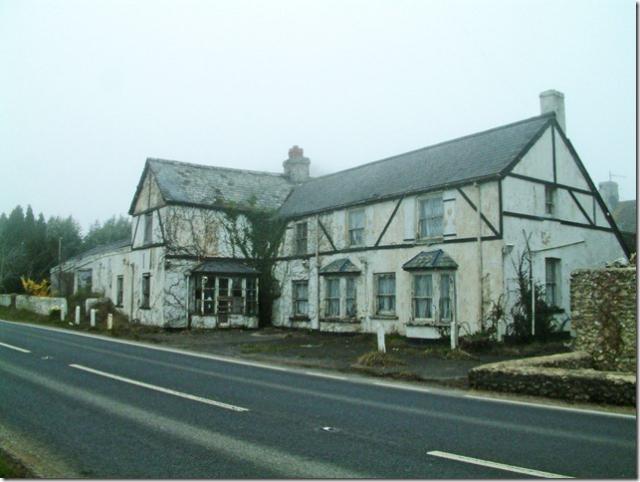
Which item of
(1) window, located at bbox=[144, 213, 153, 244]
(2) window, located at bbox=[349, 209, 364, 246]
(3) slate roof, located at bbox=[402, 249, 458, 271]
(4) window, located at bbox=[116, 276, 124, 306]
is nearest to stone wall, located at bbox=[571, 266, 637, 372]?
(3) slate roof, located at bbox=[402, 249, 458, 271]

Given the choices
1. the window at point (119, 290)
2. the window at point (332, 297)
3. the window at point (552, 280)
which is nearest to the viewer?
the window at point (552, 280)

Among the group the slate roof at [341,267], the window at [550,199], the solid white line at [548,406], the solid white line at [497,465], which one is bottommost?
the solid white line at [548,406]

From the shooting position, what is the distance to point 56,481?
542 cm

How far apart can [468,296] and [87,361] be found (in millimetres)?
11977

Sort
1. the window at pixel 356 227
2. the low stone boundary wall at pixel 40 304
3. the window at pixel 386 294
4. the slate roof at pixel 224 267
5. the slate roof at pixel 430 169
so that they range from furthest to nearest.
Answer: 1. the low stone boundary wall at pixel 40 304
2. the slate roof at pixel 224 267
3. the window at pixel 356 227
4. the window at pixel 386 294
5. the slate roof at pixel 430 169

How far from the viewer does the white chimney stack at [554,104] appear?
21.6m

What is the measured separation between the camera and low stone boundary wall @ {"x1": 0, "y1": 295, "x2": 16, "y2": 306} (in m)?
44.3

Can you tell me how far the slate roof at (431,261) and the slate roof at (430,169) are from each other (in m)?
2.45

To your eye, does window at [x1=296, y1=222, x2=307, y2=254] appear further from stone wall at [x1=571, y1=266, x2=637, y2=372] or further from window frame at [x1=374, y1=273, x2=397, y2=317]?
stone wall at [x1=571, y1=266, x2=637, y2=372]

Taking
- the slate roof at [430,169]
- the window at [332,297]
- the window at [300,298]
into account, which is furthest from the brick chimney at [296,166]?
the window at [332,297]

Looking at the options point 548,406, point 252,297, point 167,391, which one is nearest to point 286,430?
point 167,391

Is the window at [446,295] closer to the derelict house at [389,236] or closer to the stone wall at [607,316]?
the derelict house at [389,236]

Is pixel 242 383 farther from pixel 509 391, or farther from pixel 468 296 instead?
pixel 468 296

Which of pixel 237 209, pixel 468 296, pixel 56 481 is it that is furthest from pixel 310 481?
pixel 237 209
